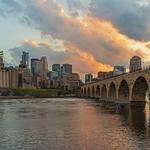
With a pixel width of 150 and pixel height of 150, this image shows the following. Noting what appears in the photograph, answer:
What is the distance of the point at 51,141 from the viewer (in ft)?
122

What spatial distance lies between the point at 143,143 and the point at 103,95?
125 meters

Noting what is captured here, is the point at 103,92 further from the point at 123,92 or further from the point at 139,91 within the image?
the point at 139,91

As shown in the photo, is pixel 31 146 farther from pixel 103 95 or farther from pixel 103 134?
pixel 103 95

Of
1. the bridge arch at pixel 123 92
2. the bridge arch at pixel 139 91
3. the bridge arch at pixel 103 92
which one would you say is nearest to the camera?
the bridge arch at pixel 139 91

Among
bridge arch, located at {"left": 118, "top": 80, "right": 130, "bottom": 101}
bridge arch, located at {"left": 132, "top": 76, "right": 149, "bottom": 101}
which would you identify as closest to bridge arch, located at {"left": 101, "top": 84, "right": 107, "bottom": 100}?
bridge arch, located at {"left": 118, "top": 80, "right": 130, "bottom": 101}

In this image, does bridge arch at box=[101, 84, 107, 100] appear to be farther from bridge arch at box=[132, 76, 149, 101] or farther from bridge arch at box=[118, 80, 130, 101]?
bridge arch at box=[132, 76, 149, 101]

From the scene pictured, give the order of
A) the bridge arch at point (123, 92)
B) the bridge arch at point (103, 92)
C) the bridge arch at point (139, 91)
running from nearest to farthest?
1. the bridge arch at point (139, 91)
2. the bridge arch at point (123, 92)
3. the bridge arch at point (103, 92)

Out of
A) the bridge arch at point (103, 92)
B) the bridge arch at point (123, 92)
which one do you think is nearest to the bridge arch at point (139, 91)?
the bridge arch at point (123, 92)

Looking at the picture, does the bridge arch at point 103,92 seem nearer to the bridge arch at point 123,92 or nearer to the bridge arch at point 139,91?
the bridge arch at point 123,92

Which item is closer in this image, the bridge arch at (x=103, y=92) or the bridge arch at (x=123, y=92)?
the bridge arch at (x=123, y=92)

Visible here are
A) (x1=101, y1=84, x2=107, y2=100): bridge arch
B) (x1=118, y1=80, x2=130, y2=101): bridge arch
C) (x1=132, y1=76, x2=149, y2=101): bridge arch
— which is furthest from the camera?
(x1=101, y1=84, x2=107, y2=100): bridge arch

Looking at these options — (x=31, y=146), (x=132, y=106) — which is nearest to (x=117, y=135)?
(x=31, y=146)

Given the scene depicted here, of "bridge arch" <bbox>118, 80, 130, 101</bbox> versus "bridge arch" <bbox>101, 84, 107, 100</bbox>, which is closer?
"bridge arch" <bbox>118, 80, 130, 101</bbox>

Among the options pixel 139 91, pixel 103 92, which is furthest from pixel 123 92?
pixel 103 92
